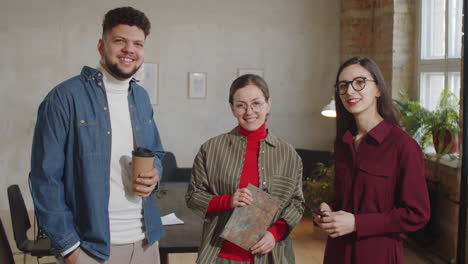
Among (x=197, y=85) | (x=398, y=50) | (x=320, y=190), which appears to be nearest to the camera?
(x=320, y=190)

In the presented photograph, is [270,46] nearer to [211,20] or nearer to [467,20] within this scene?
[211,20]

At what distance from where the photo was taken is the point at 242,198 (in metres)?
1.92

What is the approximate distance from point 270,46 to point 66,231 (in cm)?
579

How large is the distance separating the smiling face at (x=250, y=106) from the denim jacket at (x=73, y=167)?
0.55 m

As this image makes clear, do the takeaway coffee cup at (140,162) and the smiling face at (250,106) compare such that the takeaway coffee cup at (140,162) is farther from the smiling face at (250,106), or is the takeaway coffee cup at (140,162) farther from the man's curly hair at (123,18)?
the man's curly hair at (123,18)

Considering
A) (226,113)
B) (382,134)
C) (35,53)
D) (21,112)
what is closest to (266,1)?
(226,113)

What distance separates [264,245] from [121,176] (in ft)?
2.17

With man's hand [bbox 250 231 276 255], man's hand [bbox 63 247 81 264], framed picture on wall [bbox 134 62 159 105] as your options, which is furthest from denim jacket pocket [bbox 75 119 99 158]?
framed picture on wall [bbox 134 62 159 105]

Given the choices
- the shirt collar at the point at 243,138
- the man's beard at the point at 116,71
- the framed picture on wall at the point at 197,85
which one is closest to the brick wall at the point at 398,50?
the framed picture on wall at the point at 197,85

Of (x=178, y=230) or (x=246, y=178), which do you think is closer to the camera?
(x=246, y=178)

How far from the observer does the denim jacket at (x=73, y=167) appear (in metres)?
1.88

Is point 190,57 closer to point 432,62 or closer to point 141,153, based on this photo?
point 432,62

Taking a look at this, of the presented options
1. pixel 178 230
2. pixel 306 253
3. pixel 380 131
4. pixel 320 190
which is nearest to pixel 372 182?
pixel 380 131

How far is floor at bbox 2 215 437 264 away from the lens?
15.4 ft
